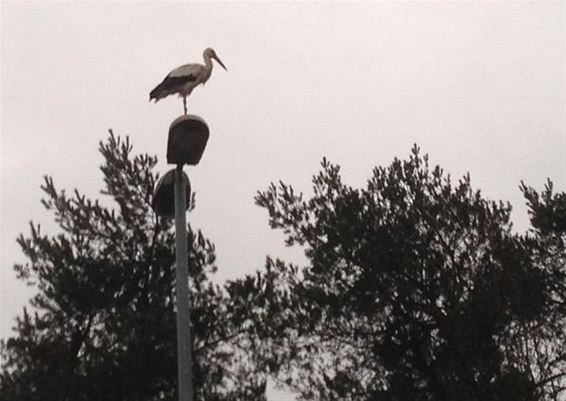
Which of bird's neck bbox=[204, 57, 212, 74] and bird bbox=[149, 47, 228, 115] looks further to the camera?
bird's neck bbox=[204, 57, 212, 74]

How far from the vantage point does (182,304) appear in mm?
3916

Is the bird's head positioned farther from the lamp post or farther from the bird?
the lamp post

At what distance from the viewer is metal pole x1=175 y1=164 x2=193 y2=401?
3758mm

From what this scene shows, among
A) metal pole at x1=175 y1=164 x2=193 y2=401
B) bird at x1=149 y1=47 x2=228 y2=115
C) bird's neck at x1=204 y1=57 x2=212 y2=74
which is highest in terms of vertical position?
bird's neck at x1=204 y1=57 x2=212 y2=74

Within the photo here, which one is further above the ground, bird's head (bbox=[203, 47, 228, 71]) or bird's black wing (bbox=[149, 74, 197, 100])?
bird's head (bbox=[203, 47, 228, 71])

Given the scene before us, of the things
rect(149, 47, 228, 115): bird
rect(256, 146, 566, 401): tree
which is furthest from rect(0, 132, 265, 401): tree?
rect(149, 47, 228, 115): bird

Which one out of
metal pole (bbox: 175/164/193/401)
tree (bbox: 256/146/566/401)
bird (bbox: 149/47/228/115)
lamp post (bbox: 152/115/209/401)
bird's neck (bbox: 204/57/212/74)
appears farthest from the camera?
tree (bbox: 256/146/566/401)

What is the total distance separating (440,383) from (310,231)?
5190 millimetres

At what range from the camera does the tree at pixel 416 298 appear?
14547mm

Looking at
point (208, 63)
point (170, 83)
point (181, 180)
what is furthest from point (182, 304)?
point (208, 63)

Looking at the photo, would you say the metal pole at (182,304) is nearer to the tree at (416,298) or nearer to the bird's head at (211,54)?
the bird's head at (211,54)

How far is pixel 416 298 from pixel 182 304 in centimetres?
1200

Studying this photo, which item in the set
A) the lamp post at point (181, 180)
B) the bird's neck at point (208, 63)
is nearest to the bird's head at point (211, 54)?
the bird's neck at point (208, 63)

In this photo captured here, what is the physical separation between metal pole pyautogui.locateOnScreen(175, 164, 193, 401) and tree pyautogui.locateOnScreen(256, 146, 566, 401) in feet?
35.1
